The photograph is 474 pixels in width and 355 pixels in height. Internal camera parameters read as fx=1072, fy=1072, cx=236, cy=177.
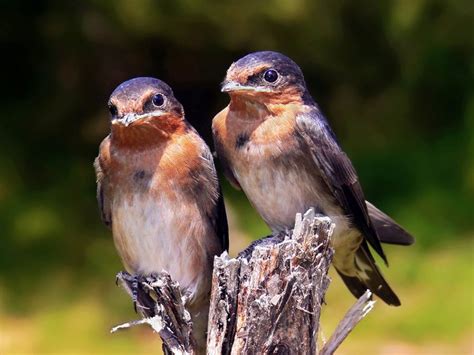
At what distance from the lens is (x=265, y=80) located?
14.8ft

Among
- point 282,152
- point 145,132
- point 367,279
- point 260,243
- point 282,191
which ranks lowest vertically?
point 367,279

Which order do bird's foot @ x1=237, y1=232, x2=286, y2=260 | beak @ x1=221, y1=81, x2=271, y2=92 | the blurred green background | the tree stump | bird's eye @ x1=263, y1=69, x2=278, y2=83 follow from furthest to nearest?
1. the blurred green background
2. bird's eye @ x1=263, y1=69, x2=278, y2=83
3. beak @ x1=221, y1=81, x2=271, y2=92
4. bird's foot @ x1=237, y1=232, x2=286, y2=260
5. the tree stump

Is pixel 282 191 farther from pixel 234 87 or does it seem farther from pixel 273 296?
pixel 273 296

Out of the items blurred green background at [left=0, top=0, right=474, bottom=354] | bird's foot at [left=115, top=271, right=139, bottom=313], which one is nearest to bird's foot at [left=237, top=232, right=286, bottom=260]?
bird's foot at [left=115, top=271, right=139, bottom=313]

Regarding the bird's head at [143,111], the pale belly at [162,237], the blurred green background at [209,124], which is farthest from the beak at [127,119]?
A: the blurred green background at [209,124]

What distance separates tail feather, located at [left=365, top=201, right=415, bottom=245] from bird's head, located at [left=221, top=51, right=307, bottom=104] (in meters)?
0.76

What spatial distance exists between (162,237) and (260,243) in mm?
435

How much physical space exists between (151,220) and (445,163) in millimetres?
5838

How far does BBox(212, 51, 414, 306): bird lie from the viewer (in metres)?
Result: 4.53

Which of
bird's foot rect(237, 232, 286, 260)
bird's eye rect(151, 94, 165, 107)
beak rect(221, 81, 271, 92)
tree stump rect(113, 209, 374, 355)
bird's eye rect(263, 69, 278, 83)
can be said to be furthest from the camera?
bird's eye rect(263, 69, 278, 83)

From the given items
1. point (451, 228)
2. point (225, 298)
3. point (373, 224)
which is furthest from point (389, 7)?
point (225, 298)

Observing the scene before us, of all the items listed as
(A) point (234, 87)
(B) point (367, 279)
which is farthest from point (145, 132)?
(B) point (367, 279)

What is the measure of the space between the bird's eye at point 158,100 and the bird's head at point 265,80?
251 millimetres

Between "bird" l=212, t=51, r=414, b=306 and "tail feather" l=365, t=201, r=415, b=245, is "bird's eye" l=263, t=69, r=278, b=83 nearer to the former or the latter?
"bird" l=212, t=51, r=414, b=306
